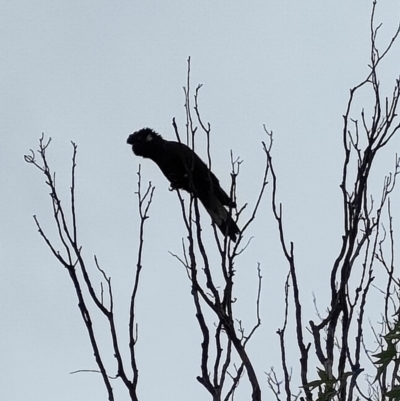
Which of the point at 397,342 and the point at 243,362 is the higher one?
the point at 243,362

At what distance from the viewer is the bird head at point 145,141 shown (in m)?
7.64

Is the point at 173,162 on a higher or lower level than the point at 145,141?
lower

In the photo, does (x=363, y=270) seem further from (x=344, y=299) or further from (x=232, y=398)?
(x=232, y=398)

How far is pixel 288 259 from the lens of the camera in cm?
299

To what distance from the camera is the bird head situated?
7.64 m

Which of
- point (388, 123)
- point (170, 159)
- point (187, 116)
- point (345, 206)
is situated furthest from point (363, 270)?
point (170, 159)

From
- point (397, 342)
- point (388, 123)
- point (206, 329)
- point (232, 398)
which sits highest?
point (388, 123)

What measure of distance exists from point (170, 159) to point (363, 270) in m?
4.26

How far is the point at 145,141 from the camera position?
7.71 metres

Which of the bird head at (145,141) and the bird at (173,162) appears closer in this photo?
the bird at (173,162)

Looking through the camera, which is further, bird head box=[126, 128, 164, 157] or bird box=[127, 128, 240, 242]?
bird head box=[126, 128, 164, 157]

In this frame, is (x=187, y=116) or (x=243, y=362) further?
(x=187, y=116)

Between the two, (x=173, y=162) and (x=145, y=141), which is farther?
(x=145, y=141)

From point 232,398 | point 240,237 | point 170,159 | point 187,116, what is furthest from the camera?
point 170,159
